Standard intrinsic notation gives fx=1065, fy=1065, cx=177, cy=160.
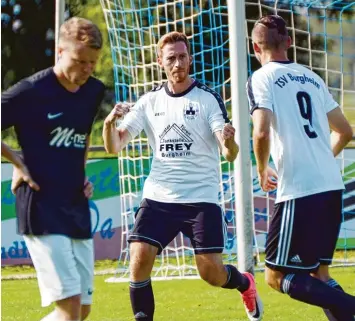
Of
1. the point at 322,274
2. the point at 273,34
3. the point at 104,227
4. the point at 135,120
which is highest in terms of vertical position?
the point at 273,34

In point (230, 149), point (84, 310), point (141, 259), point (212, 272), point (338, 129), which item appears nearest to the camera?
point (84, 310)

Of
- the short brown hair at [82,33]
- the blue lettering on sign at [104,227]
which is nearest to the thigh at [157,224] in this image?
the short brown hair at [82,33]

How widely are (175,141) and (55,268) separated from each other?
198 centimetres

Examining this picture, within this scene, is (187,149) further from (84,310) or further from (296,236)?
(84,310)

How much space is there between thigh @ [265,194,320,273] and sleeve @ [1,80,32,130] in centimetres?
174

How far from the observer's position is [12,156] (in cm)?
550

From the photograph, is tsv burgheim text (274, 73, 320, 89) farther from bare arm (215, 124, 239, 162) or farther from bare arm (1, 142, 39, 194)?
bare arm (1, 142, 39, 194)

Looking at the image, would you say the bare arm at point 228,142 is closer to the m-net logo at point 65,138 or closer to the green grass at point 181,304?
the m-net logo at point 65,138

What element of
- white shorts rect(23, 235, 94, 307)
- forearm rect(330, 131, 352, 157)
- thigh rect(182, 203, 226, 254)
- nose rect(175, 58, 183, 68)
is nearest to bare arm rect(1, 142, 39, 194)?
white shorts rect(23, 235, 94, 307)

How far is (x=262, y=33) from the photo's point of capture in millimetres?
6418

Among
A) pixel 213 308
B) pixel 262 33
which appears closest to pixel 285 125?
pixel 262 33

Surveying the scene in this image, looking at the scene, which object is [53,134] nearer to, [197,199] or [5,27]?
[197,199]

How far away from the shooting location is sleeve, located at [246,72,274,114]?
6.28 metres

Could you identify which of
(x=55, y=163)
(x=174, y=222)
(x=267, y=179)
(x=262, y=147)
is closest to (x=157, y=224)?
(x=174, y=222)
